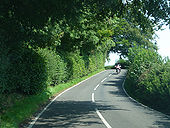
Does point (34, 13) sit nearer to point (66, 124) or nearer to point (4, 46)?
point (4, 46)

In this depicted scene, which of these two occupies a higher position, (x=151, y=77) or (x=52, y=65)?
(x=52, y=65)

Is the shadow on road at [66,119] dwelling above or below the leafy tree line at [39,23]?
below

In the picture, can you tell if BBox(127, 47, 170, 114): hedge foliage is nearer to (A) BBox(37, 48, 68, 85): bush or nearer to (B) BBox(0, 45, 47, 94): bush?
(A) BBox(37, 48, 68, 85): bush

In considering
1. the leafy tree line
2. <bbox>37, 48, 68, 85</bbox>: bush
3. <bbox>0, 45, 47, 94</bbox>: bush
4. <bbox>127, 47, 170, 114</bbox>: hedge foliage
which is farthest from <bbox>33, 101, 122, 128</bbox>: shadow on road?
<bbox>37, 48, 68, 85</bbox>: bush

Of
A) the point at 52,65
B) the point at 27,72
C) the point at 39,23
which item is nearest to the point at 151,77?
the point at 52,65

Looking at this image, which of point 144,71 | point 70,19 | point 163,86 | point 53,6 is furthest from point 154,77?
point 53,6

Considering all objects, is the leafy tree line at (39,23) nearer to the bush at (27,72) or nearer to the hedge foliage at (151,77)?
the bush at (27,72)

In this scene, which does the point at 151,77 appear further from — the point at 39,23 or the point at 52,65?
the point at 39,23

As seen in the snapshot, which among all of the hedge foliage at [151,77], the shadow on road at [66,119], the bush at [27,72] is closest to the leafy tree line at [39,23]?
the bush at [27,72]

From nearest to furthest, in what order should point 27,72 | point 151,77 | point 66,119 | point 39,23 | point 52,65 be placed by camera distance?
point 39,23, point 66,119, point 27,72, point 151,77, point 52,65

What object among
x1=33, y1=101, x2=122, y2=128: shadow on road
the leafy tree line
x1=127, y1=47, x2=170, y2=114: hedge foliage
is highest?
the leafy tree line

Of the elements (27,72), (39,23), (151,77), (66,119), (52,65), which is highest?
(39,23)

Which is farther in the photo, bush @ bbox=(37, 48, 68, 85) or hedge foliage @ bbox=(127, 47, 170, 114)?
bush @ bbox=(37, 48, 68, 85)

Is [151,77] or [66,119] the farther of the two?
[151,77]
